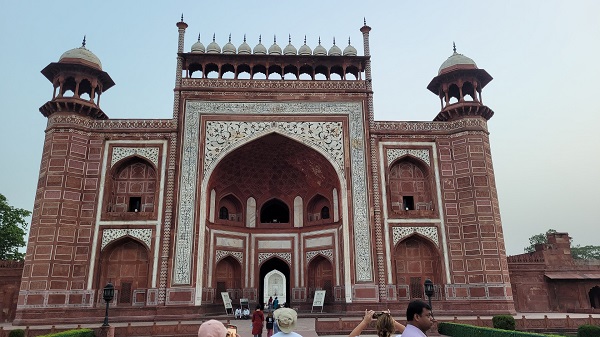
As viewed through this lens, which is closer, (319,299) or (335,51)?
(319,299)

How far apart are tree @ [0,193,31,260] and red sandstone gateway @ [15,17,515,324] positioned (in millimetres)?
9818

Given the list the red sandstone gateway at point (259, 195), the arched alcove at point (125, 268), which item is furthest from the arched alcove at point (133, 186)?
the arched alcove at point (125, 268)

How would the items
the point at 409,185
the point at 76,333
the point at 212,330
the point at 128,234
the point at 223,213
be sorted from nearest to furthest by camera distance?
the point at 212,330, the point at 76,333, the point at 128,234, the point at 409,185, the point at 223,213

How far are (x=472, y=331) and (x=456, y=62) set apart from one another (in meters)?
12.4

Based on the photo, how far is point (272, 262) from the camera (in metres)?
20.1

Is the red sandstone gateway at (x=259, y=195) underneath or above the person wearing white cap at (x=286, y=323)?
above

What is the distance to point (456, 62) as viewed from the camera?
19109 mm

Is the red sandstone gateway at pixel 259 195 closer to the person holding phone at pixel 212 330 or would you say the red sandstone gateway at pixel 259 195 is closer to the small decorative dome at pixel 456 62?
the small decorative dome at pixel 456 62

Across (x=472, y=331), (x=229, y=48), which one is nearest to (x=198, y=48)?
(x=229, y=48)

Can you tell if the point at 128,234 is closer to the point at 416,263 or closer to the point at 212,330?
the point at 416,263

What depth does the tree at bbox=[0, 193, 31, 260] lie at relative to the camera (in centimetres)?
2348

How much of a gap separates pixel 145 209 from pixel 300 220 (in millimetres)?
6806

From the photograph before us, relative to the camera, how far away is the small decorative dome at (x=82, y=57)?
17.7m

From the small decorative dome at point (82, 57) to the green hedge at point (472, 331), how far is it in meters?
16.4
